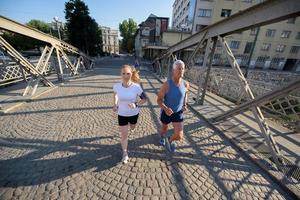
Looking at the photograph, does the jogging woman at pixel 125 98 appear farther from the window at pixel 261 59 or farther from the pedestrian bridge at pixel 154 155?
the window at pixel 261 59

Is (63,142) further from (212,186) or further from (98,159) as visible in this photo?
(212,186)

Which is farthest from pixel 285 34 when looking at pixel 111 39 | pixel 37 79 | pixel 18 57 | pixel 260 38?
pixel 111 39

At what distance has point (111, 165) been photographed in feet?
9.13

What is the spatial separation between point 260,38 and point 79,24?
35.9m

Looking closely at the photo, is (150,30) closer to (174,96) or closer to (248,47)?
(248,47)

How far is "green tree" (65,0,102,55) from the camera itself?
25875 millimetres

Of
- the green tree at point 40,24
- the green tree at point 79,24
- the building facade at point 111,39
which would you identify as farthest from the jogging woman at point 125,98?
the building facade at point 111,39

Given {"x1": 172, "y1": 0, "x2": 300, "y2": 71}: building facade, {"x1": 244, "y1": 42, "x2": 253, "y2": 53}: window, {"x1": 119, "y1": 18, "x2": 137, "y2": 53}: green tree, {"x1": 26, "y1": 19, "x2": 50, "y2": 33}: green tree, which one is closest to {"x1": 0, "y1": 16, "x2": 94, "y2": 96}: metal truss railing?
{"x1": 172, "y1": 0, "x2": 300, "y2": 71}: building facade

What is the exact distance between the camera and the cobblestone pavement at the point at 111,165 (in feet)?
7.57

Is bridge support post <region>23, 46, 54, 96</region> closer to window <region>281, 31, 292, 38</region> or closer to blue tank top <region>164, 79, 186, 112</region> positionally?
blue tank top <region>164, 79, 186, 112</region>

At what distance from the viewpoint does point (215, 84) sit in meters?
9.55

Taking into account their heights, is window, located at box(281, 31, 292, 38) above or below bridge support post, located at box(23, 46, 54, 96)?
above

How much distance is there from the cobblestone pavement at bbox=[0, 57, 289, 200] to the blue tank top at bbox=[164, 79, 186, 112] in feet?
3.68

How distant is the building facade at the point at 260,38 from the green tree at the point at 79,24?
2070 centimetres
